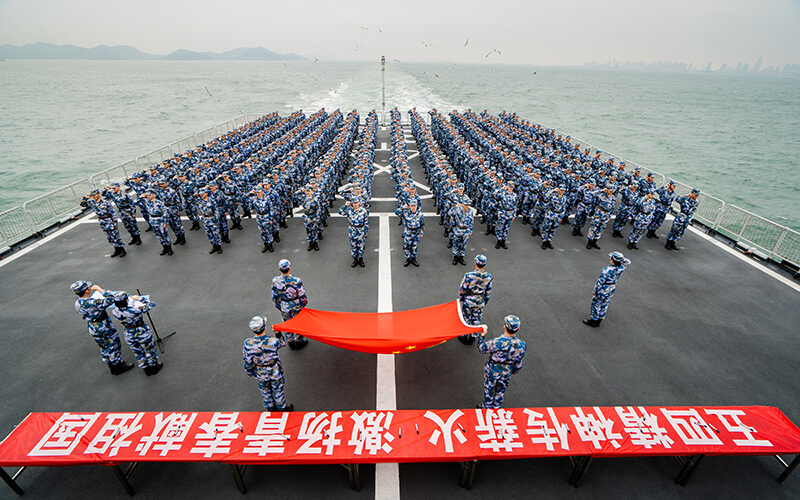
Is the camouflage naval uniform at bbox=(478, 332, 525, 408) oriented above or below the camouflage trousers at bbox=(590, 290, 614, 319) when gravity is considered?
above

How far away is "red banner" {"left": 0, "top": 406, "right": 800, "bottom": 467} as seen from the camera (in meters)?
4.80

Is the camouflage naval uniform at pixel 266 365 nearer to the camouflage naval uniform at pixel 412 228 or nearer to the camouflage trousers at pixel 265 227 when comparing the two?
the camouflage naval uniform at pixel 412 228

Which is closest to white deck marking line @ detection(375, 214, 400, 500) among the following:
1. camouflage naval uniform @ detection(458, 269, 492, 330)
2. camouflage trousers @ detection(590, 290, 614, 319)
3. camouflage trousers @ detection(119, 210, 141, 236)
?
camouflage naval uniform @ detection(458, 269, 492, 330)

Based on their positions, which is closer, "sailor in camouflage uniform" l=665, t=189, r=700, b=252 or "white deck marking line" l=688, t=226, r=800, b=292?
"white deck marking line" l=688, t=226, r=800, b=292

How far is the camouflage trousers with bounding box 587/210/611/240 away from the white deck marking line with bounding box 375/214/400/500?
24.8 ft

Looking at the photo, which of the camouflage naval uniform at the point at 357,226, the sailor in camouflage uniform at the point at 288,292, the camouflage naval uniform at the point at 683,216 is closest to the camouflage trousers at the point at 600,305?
the camouflage naval uniform at the point at 683,216

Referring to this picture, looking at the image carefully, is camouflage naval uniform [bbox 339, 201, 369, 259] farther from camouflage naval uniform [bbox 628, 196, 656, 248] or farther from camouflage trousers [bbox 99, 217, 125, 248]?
camouflage naval uniform [bbox 628, 196, 656, 248]

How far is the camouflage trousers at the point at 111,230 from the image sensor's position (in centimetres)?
1141

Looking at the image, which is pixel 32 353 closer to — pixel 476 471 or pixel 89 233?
pixel 89 233

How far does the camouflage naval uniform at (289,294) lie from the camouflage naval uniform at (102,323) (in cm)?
310

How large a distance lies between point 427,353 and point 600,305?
4611 mm

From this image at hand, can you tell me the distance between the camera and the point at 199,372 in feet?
24.6

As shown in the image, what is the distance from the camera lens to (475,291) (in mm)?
7547

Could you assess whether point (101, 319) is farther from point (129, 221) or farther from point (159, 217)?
point (129, 221)
